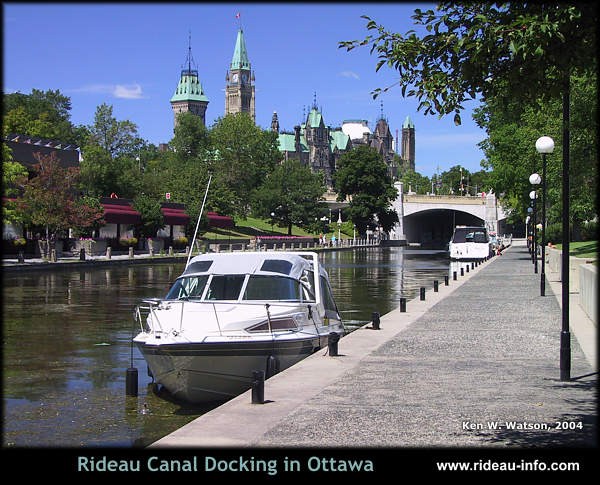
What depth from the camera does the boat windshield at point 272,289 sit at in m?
14.9

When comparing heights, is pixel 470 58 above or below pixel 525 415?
above

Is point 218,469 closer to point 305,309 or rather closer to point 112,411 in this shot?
point 112,411

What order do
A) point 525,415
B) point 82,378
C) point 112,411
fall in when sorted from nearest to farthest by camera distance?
1. point 525,415
2. point 112,411
3. point 82,378

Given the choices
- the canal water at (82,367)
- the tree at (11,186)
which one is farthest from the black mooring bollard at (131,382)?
the tree at (11,186)

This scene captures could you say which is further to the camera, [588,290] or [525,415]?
[588,290]

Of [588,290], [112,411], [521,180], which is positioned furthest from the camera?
[521,180]

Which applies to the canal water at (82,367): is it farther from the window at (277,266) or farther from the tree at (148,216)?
the tree at (148,216)

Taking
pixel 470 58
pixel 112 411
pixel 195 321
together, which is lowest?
pixel 112 411

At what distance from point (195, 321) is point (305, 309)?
8.87 feet

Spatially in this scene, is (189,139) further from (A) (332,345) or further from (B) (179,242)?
(A) (332,345)

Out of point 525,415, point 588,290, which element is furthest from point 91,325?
point 525,415

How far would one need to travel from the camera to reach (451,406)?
32.2 ft

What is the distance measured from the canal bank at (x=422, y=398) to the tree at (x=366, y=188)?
353 ft

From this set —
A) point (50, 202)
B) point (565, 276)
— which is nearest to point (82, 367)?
point (565, 276)
